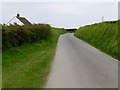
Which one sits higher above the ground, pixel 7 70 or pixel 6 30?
pixel 6 30

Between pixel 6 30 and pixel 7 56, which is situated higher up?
pixel 6 30

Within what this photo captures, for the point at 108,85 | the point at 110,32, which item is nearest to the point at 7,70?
the point at 108,85

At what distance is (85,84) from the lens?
11633 millimetres

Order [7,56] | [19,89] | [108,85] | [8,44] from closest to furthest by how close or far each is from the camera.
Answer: [19,89] → [108,85] → [7,56] → [8,44]

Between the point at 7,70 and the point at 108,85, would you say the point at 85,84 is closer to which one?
the point at 108,85

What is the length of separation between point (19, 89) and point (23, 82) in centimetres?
124

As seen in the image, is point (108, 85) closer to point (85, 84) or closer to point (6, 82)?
point (85, 84)

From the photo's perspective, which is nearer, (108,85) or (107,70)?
(108,85)

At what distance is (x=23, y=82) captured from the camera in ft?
38.3

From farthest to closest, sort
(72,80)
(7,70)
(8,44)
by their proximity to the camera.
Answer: (8,44) → (7,70) → (72,80)

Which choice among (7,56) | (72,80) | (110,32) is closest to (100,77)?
(72,80)

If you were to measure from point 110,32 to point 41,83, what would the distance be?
65.1 feet

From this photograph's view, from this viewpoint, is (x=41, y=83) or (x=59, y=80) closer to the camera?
(x=41, y=83)

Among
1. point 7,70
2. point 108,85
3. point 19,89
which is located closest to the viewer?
point 19,89
